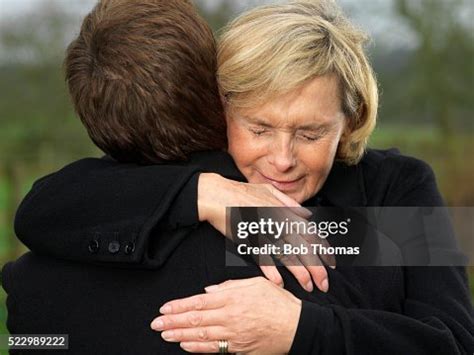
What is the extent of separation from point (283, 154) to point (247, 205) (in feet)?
0.88

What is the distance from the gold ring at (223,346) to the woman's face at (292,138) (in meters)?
0.55

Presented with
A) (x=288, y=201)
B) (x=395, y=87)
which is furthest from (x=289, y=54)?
(x=395, y=87)

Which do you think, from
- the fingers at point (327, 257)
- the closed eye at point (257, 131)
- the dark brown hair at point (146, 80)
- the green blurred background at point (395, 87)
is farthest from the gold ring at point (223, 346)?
the green blurred background at point (395, 87)

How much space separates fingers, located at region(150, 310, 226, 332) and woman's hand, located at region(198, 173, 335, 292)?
0.17 meters

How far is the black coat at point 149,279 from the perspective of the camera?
7.15 feet

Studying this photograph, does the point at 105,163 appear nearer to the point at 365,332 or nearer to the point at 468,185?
the point at 365,332

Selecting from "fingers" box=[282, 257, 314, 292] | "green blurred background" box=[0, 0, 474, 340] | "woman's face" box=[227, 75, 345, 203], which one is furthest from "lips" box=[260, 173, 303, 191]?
"green blurred background" box=[0, 0, 474, 340]

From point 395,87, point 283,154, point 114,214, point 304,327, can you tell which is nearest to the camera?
point 304,327

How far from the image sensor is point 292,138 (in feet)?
8.08

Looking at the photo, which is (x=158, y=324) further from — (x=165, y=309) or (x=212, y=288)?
(x=212, y=288)

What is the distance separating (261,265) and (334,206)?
18.0 inches

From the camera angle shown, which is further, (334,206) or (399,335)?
(334,206)

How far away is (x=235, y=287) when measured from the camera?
7.14 feet

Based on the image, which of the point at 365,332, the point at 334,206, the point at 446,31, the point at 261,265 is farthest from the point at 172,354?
the point at 446,31
